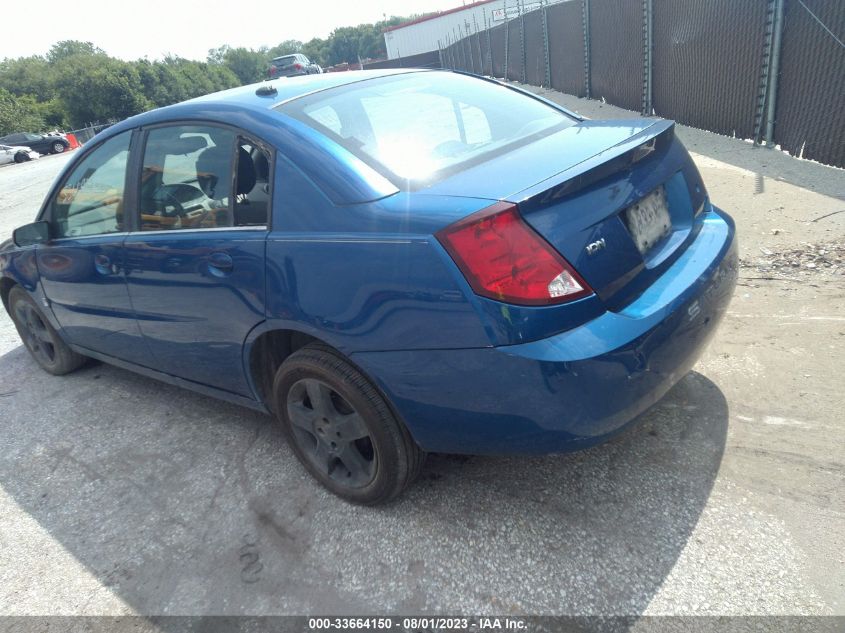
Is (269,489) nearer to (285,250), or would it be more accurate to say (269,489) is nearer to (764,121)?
(285,250)

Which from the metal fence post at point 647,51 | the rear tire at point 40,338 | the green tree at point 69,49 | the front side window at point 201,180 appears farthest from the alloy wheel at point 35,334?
the green tree at point 69,49

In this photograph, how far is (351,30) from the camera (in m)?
105

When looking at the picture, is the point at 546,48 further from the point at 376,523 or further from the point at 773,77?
the point at 376,523

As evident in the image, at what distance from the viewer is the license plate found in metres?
2.32

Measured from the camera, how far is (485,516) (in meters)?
2.53

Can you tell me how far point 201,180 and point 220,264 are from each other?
51cm

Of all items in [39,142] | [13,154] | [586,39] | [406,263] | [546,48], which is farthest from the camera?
[39,142]

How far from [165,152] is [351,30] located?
11307 centimetres

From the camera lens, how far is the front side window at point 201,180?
8.77 feet

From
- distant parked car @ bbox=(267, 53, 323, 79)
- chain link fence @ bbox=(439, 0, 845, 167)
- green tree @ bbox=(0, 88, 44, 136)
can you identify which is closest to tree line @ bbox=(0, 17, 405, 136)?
green tree @ bbox=(0, 88, 44, 136)

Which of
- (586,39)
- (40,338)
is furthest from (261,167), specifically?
(586,39)

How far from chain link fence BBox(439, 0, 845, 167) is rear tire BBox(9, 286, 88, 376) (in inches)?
274

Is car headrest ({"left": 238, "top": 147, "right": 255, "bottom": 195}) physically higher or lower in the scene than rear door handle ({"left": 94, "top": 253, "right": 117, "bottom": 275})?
higher

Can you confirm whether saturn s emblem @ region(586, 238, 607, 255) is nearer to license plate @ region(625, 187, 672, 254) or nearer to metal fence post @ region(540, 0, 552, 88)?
license plate @ region(625, 187, 672, 254)
